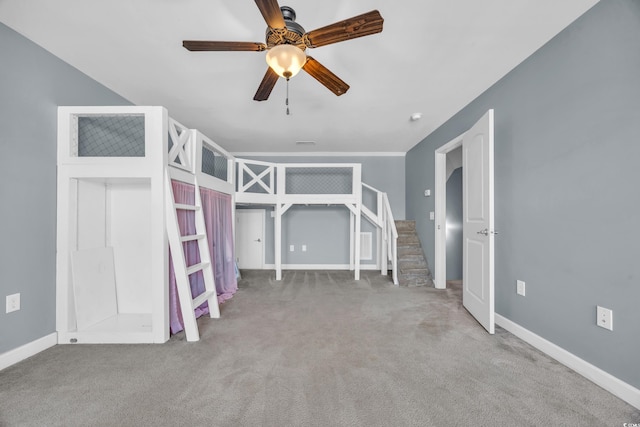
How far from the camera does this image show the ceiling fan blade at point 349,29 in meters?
1.40

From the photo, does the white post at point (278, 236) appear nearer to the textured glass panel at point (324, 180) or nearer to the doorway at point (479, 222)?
the textured glass panel at point (324, 180)

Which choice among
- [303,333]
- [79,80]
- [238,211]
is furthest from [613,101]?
[238,211]

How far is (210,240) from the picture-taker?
128 inches

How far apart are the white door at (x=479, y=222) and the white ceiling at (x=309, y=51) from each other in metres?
0.58

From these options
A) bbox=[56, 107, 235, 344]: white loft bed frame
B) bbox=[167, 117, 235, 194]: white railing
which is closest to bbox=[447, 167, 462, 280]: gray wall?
bbox=[167, 117, 235, 194]: white railing

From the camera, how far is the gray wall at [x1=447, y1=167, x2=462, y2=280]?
469 centimetres

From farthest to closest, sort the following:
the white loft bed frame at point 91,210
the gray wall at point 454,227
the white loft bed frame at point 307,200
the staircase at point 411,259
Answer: the gray wall at point 454,227 → the white loft bed frame at point 307,200 → the staircase at point 411,259 → the white loft bed frame at point 91,210

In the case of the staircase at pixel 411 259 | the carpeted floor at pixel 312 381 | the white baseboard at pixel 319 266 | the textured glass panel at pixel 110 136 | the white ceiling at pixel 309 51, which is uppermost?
the white ceiling at pixel 309 51

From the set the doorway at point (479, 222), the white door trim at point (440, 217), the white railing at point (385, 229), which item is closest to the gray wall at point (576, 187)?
the doorway at point (479, 222)

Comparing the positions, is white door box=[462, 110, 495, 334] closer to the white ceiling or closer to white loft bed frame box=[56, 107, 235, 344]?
the white ceiling

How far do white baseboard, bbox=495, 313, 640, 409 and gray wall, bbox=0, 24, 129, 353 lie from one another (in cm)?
401

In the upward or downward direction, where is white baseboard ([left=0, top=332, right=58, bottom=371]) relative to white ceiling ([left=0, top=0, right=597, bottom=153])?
downward

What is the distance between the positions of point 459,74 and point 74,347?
415cm

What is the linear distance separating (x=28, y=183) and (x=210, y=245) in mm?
1608
